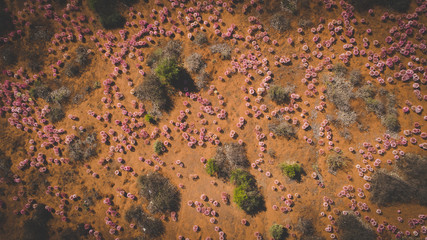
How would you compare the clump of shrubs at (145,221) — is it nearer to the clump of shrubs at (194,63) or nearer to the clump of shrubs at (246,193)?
the clump of shrubs at (246,193)

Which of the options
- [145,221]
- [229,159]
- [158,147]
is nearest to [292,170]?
[229,159]

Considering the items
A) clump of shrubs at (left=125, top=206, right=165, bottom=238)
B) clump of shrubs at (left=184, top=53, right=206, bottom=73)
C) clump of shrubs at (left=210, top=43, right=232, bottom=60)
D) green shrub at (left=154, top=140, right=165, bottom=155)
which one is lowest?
clump of shrubs at (left=125, top=206, right=165, bottom=238)

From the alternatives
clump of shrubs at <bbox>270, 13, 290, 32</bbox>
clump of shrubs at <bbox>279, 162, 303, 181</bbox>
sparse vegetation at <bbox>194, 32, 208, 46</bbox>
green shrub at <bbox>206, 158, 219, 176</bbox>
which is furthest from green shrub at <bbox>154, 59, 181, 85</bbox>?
clump of shrubs at <bbox>279, 162, 303, 181</bbox>

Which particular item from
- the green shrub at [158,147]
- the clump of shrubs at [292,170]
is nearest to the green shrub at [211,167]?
the green shrub at [158,147]

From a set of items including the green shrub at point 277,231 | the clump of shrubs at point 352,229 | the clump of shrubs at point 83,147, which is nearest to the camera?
the clump of shrubs at point 352,229

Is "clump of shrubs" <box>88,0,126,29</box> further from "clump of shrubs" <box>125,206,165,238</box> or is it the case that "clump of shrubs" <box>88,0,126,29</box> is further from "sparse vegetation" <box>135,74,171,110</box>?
"clump of shrubs" <box>125,206,165,238</box>

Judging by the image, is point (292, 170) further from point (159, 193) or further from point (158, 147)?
point (158, 147)

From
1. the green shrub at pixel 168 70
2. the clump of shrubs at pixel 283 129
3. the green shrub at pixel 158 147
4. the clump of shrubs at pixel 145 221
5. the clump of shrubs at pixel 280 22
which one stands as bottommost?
the clump of shrubs at pixel 145 221
